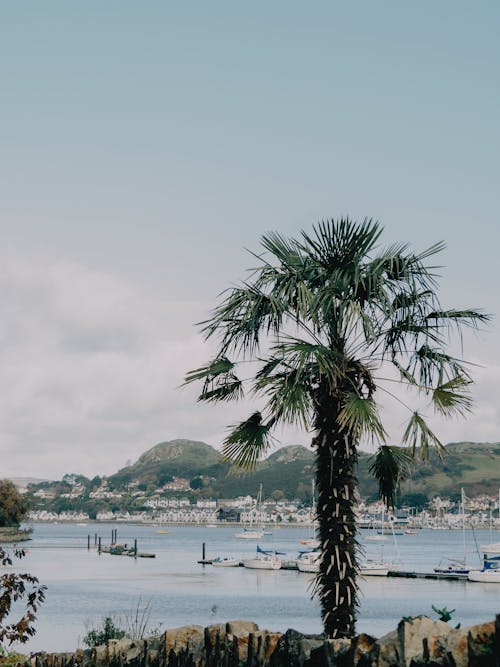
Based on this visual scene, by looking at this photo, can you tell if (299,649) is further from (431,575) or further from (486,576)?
(431,575)

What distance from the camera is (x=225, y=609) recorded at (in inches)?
2931

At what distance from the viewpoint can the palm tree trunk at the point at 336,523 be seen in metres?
14.5

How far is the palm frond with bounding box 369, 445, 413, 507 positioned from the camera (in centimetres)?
1577

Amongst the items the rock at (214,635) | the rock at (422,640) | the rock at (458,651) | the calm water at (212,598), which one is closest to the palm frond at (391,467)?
the rock at (214,635)

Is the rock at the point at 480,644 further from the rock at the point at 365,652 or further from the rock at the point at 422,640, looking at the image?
the rock at the point at 365,652

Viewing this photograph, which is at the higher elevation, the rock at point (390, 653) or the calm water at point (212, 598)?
the rock at point (390, 653)

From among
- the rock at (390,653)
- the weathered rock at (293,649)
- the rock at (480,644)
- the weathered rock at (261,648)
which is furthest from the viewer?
the weathered rock at (261,648)

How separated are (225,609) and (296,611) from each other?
5681 millimetres

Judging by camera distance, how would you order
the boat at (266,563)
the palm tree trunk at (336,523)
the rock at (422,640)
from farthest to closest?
the boat at (266,563)
the palm tree trunk at (336,523)
the rock at (422,640)

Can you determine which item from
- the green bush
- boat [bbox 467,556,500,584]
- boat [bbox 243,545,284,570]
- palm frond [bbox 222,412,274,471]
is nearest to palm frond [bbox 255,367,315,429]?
palm frond [bbox 222,412,274,471]

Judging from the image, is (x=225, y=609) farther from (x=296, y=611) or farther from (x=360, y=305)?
(x=360, y=305)

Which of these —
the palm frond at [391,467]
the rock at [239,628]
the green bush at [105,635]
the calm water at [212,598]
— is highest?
the palm frond at [391,467]

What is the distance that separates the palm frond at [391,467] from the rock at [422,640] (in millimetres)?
6167

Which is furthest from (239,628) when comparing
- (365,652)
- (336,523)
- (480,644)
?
(336,523)
